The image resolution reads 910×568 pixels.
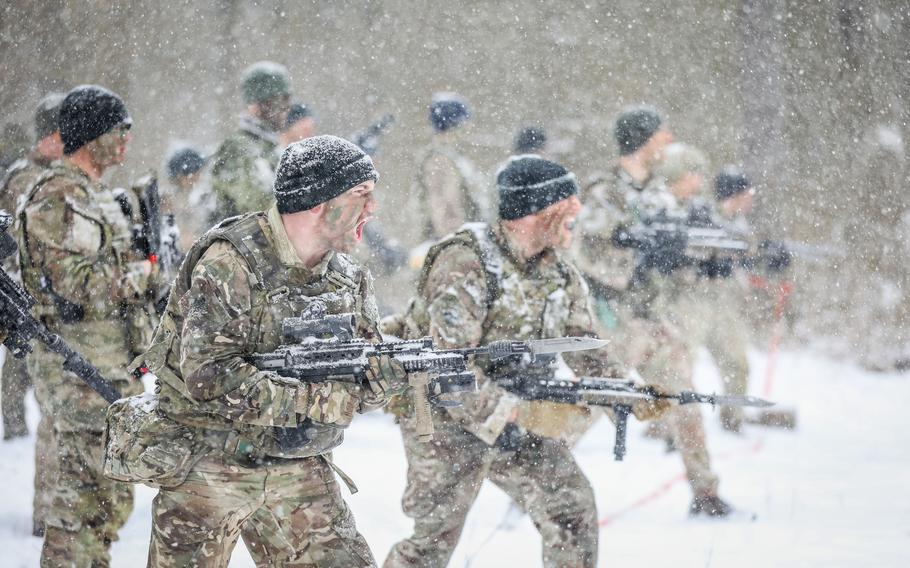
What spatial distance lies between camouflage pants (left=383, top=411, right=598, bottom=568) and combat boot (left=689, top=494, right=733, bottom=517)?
207cm

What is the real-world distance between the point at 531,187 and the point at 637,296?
264 centimetres

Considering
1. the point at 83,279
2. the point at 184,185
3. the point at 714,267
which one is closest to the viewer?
the point at 83,279

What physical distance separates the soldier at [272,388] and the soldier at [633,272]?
3.55 meters

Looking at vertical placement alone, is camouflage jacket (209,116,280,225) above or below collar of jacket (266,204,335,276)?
above

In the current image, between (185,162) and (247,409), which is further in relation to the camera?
(185,162)

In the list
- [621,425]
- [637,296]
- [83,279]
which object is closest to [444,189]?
[637,296]

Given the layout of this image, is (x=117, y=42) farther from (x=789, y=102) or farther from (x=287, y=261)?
(x=287, y=261)

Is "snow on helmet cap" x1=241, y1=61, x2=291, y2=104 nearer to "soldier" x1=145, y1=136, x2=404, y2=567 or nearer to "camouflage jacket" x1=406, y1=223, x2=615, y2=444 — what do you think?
"camouflage jacket" x1=406, y1=223, x2=615, y2=444

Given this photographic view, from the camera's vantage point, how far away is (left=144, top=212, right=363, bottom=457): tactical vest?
96.1 inches

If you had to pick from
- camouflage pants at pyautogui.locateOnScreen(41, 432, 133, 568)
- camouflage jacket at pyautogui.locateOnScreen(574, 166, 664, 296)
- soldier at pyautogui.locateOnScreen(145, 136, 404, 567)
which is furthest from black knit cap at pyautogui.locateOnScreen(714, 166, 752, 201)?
soldier at pyautogui.locateOnScreen(145, 136, 404, 567)

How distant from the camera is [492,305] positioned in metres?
3.41

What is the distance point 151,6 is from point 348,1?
2.08m

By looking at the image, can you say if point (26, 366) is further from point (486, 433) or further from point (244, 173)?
point (486, 433)

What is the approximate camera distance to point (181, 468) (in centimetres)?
246
